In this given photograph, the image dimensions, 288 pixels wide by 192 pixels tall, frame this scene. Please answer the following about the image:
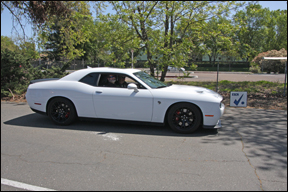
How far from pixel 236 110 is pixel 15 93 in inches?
376

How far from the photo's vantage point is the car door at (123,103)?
17.3 feet

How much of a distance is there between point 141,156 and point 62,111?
9.00ft

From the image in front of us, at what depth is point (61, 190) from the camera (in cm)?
293

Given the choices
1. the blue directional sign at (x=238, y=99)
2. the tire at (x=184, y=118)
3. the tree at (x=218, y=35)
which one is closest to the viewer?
the tire at (x=184, y=118)

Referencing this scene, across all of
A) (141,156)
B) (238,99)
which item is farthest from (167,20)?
(141,156)

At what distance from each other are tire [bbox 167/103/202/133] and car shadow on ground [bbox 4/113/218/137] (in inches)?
5.8

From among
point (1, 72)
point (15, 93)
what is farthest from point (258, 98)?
point (1, 72)

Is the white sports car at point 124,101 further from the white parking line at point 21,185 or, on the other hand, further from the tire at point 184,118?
the white parking line at point 21,185

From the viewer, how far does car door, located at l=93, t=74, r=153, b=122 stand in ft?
17.3

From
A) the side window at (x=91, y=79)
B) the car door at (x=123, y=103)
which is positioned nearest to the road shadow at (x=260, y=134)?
the car door at (x=123, y=103)

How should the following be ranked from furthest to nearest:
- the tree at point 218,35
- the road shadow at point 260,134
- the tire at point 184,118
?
the tree at point 218,35 < the tire at point 184,118 < the road shadow at point 260,134

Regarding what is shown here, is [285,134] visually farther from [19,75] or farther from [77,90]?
[19,75]

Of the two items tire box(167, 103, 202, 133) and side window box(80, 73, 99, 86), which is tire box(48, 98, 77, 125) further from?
tire box(167, 103, 202, 133)

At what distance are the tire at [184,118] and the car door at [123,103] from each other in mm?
514
